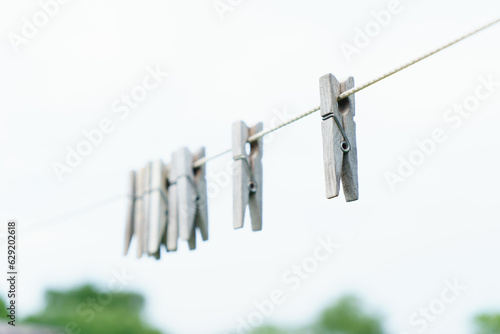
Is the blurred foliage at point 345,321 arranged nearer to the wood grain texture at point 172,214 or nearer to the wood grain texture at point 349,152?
the wood grain texture at point 172,214

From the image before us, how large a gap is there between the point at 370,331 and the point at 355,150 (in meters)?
19.8

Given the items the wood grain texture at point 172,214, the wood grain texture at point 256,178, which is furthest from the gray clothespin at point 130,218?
the wood grain texture at point 256,178

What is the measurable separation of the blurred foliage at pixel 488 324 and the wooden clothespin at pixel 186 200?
16.5 meters

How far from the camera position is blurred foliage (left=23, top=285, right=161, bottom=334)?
16.0 meters

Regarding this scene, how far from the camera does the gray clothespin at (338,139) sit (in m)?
1.64

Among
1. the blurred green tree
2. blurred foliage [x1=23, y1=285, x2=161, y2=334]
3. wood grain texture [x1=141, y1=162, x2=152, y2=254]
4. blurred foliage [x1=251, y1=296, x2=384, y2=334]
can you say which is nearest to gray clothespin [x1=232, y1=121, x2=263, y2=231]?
wood grain texture [x1=141, y1=162, x2=152, y2=254]

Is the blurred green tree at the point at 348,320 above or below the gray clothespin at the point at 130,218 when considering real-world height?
Result: above

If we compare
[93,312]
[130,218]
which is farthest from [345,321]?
[130,218]

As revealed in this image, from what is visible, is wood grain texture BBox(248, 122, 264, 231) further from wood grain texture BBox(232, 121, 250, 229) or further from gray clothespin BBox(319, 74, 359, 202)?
gray clothespin BBox(319, 74, 359, 202)

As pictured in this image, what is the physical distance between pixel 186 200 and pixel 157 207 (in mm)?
190

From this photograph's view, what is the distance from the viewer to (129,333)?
1625cm

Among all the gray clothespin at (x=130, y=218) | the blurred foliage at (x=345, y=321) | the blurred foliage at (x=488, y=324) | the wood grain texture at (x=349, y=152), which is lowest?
the wood grain texture at (x=349, y=152)

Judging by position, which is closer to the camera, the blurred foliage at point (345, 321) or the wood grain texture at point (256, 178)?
the wood grain texture at point (256, 178)

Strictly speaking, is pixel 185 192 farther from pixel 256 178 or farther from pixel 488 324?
pixel 488 324
